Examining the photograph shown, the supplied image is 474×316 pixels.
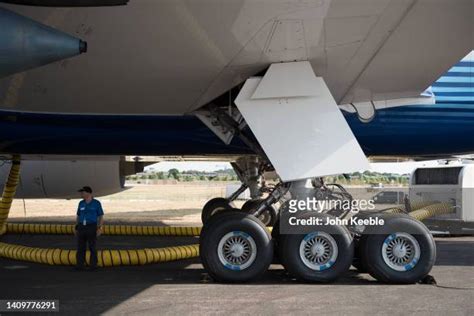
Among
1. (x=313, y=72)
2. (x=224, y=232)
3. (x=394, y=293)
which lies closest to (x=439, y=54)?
(x=313, y=72)

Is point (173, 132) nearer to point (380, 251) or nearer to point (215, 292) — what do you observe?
point (215, 292)

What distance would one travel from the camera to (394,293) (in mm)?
6676

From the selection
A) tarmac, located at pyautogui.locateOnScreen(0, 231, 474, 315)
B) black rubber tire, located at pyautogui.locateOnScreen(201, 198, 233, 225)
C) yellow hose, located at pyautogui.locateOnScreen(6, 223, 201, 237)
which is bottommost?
yellow hose, located at pyautogui.locateOnScreen(6, 223, 201, 237)

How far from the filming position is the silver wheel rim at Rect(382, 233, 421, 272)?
7.27 m

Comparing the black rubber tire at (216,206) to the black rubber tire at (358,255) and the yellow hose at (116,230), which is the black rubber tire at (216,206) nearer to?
the yellow hose at (116,230)

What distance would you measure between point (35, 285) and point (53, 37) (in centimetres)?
355

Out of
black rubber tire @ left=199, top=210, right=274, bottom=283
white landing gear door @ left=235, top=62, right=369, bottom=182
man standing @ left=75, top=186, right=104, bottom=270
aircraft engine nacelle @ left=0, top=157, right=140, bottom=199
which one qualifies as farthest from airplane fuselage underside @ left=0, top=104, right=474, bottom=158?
aircraft engine nacelle @ left=0, top=157, right=140, bottom=199

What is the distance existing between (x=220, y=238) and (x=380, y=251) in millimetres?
2116

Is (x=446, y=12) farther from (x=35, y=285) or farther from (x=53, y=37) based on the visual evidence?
(x=35, y=285)

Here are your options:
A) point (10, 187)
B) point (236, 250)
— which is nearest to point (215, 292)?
point (236, 250)

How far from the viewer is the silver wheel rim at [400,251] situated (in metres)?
7.27

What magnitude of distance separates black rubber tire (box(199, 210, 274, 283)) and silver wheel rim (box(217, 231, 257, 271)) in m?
0.04

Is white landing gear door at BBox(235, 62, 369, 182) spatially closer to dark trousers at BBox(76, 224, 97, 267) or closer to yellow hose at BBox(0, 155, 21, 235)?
dark trousers at BBox(76, 224, 97, 267)

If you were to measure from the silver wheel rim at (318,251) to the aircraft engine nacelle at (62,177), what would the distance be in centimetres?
833
